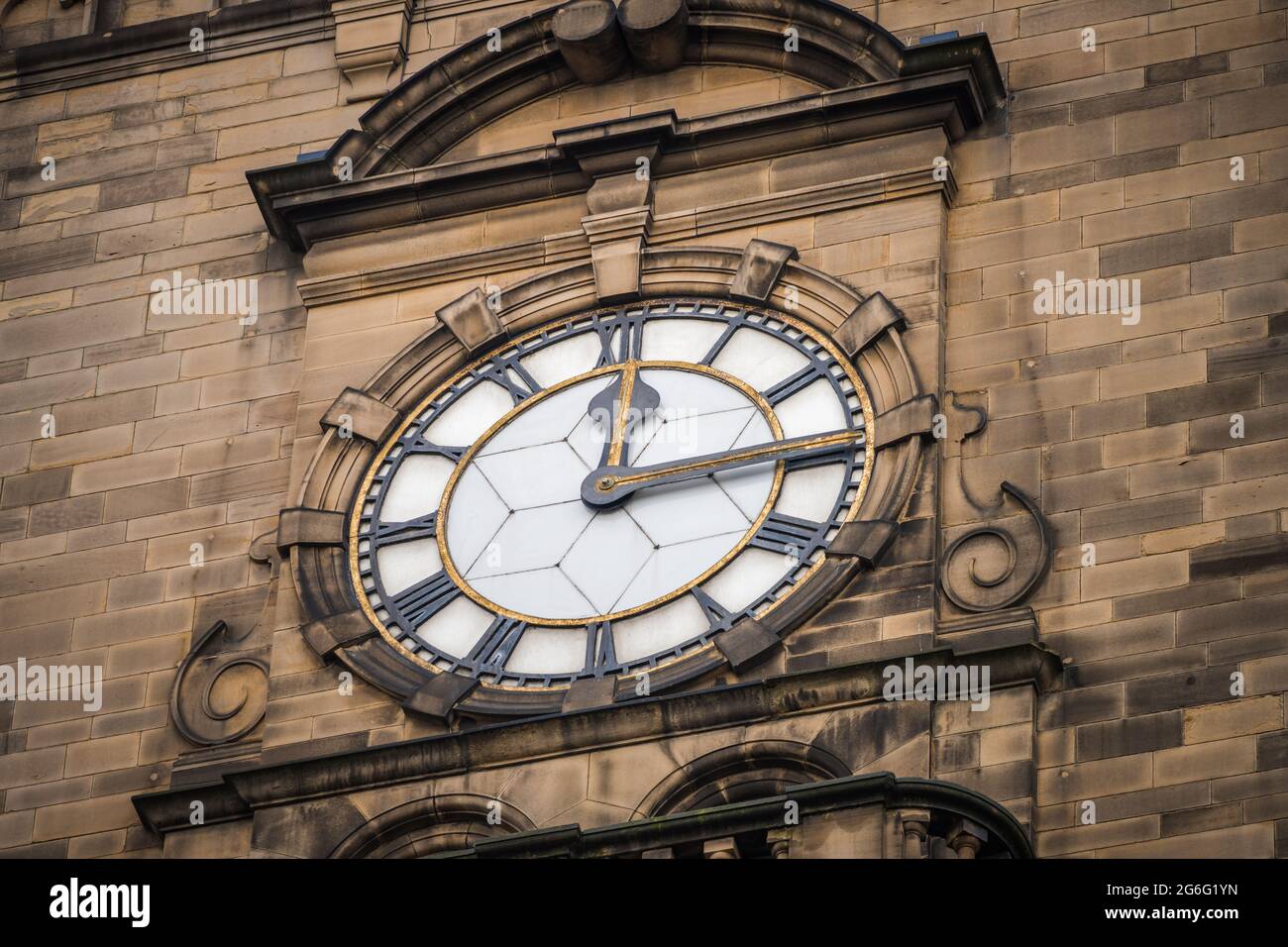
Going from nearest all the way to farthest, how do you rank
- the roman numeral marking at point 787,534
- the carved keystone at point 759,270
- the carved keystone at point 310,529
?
the roman numeral marking at point 787,534
the carved keystone at point 310,529
the carved keystone at point 759,270

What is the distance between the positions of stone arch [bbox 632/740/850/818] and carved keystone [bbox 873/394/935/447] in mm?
2004

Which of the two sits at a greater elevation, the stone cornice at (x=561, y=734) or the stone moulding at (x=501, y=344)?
the stone moulding at (x=501, y=344)

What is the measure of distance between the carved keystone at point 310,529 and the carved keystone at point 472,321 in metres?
1.34

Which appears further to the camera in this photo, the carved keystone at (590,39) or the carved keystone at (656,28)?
the carved keystone at (590,39)

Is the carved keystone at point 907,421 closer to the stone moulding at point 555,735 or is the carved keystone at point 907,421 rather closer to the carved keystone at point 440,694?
the stone moulding at point 555,735

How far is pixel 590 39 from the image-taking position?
926 inches

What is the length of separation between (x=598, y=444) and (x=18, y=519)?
3507mm

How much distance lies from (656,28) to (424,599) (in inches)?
151

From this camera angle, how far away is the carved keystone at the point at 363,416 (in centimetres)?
2261

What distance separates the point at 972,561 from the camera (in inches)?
826

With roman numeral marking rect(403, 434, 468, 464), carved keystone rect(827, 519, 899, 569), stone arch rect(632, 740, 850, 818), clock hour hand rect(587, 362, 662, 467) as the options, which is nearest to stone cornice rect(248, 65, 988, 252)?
clock hour hand rect(587, 362, 662, 467)

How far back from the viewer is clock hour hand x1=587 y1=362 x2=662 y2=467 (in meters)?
22.1

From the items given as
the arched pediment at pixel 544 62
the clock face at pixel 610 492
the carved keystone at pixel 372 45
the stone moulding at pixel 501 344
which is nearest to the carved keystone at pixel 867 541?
the stone moulding at pixel 501 344

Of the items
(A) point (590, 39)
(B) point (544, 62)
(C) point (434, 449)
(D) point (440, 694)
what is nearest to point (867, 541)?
(D) point (440, 694)
